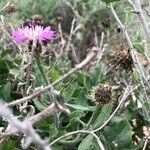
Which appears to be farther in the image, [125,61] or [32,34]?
[125,61]

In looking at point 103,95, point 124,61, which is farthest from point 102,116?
point 124,61

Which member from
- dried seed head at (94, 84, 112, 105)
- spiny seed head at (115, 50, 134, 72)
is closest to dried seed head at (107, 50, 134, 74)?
spiny seed head at (115, 50, 134, 72)

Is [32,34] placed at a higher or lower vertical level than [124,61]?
higher

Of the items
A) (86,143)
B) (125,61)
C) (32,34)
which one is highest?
(32,34)

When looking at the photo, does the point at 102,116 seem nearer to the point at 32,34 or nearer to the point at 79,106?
the point at 79,106

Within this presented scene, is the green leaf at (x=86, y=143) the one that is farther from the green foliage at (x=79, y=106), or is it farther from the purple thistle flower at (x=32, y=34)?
the purple thistle flower at (x=32, y=34)

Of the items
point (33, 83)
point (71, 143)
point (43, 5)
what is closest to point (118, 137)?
point (71, 143)

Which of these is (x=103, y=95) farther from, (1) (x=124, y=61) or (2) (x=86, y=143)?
(1) (x=124, y=61)

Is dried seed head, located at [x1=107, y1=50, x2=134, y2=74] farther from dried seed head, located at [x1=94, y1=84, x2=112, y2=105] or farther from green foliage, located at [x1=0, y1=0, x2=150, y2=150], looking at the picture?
dried seed head, located at [x1=94, y1=84, x2=112, y2=105]

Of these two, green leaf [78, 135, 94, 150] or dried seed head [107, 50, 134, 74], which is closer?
green leaf [78, 135, 94, 150]
